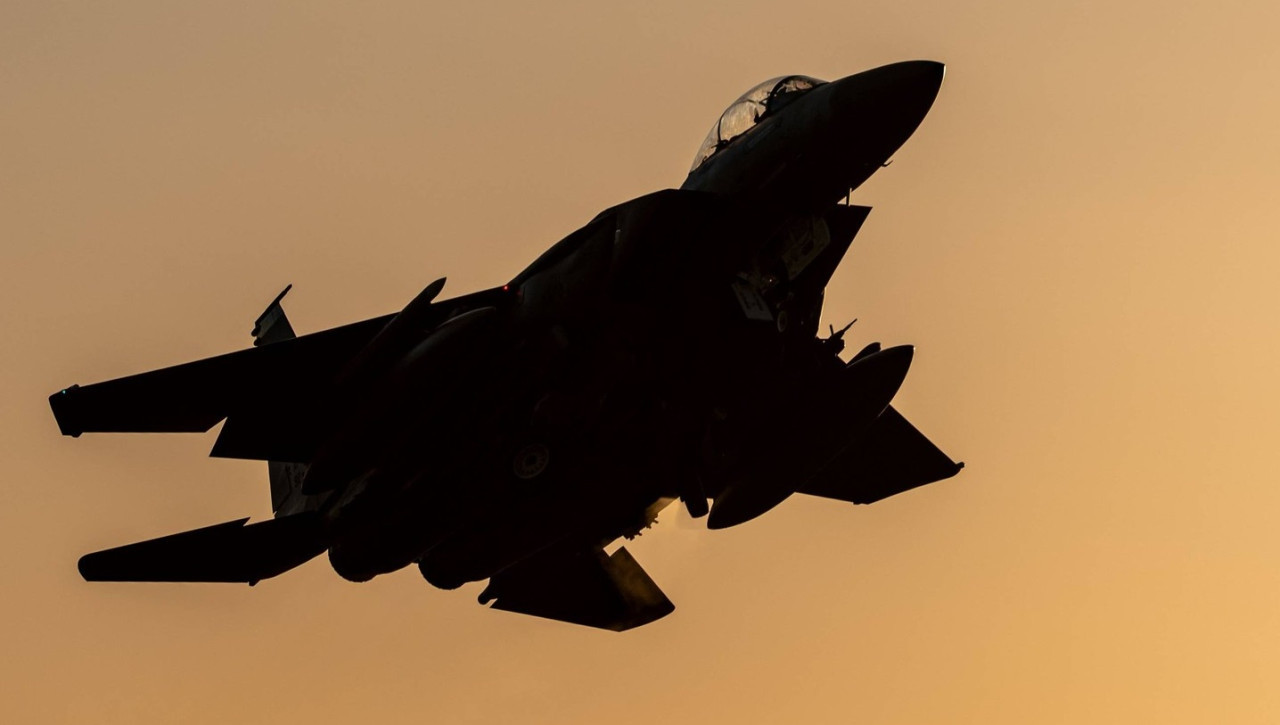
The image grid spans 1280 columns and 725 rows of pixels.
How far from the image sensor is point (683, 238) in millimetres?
22969

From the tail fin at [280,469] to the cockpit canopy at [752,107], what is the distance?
312 inches

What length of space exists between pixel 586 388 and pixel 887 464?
8.25 m

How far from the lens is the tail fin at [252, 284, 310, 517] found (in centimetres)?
2750

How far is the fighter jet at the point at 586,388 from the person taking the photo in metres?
23.0

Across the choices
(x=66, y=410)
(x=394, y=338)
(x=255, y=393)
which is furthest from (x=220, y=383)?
(x=394, y=338)

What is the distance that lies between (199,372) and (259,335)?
5.77 m

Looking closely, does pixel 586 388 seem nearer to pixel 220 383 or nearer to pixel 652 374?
pixel 652 374

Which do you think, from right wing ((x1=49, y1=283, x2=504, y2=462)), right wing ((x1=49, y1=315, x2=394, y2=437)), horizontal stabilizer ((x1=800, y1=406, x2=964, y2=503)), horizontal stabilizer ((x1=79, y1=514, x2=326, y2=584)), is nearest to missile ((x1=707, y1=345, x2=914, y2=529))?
horizontal stabilizer ((x1=800, y1=406, x2=964, y2=503))

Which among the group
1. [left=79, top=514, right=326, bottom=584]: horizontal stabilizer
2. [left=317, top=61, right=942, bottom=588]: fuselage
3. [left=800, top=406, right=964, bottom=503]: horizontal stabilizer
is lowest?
[left=800, top=406, right=964, bottom=503]: horizontal stabilizer

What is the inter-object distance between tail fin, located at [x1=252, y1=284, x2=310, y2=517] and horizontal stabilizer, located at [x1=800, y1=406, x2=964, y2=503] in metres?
8.51

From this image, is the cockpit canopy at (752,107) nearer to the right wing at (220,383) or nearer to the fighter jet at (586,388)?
the fighter jet at (586,388)

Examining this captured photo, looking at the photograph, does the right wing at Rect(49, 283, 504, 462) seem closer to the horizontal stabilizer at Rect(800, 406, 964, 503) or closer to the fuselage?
the fuselage

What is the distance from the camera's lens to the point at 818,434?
82.4 feet

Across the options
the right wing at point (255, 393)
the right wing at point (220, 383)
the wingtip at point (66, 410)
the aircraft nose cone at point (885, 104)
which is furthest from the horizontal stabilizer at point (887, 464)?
the wingtip at point (66, 410)
